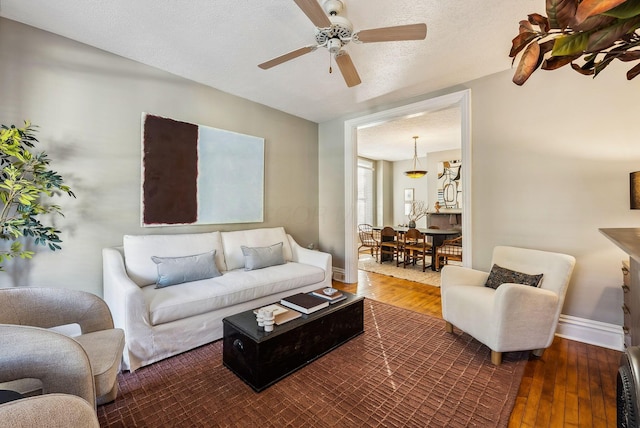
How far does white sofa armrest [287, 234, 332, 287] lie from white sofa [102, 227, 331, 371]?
1cm

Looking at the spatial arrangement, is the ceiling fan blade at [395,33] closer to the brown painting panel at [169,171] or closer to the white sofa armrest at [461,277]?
the white sofa armrest at [461,277]

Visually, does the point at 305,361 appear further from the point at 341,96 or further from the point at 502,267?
the point at 341,96

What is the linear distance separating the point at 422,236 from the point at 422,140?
7.91 feet

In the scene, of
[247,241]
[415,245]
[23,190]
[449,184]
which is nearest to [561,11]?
[23,190]

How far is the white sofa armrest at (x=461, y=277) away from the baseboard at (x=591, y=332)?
0.84 metres

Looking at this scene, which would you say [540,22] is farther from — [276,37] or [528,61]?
[276,37]

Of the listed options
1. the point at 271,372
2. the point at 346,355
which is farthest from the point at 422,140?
the point at 271,372

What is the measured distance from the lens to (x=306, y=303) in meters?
2.26

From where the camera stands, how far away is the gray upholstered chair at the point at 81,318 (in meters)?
1.42

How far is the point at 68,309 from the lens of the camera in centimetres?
171

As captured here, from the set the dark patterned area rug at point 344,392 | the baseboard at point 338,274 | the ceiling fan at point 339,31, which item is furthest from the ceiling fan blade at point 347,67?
the baseboard at point 338,274

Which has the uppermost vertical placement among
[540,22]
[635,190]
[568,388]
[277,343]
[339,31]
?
[339,31]

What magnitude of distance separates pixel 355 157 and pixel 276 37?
2259 mm

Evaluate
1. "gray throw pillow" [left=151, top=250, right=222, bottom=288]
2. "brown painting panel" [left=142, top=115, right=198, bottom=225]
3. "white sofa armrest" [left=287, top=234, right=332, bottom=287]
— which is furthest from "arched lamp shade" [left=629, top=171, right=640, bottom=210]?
"brown painting panel" [left=142, top=115, right=198, bottom=225]
